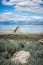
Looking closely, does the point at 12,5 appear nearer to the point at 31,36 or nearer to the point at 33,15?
the point at 33,15

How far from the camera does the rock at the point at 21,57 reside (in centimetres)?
225

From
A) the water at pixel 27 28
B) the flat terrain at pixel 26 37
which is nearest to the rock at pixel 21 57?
the flat terrain at pixel 26 37

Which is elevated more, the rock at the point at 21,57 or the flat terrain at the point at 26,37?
the flat terrain at the point at 26,37

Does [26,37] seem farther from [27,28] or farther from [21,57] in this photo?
[21,57]

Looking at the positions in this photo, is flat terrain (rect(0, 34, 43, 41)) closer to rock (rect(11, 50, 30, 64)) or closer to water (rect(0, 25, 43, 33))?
water (rect(0, 25, 43, 33))

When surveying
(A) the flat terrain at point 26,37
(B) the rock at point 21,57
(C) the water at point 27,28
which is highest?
(C) the water at point 27,28

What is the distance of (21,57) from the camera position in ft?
7.46

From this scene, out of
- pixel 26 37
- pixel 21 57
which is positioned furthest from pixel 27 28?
pixel 21 57

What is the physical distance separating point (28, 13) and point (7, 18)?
0.30 meters

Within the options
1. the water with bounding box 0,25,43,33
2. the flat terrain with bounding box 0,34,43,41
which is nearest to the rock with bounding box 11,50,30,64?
the flat terrain with bounding box 0,34,43,41

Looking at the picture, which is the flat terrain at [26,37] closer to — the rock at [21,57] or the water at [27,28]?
the water at [27,28]

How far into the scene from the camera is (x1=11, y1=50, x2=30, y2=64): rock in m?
2.25

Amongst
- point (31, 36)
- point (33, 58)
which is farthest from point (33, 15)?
point (33, 58)

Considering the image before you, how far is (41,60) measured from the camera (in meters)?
2.26
